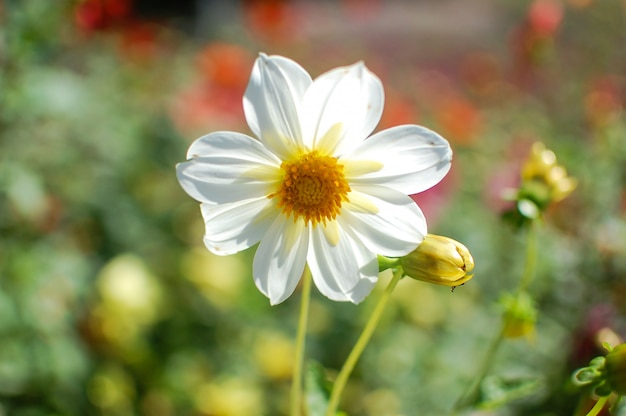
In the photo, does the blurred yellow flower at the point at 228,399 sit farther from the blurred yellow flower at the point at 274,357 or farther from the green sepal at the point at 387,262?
the green sepal at the point at 387,262

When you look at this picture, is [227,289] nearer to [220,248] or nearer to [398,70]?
[220,248]

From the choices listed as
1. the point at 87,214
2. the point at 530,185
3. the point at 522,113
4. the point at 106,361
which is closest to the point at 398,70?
the point at 522,113

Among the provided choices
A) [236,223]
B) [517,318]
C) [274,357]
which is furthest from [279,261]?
[274,357]

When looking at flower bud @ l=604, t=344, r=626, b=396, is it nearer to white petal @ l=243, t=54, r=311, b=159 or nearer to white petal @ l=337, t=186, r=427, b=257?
white petal @ l=337, t=186, r=427, b=257

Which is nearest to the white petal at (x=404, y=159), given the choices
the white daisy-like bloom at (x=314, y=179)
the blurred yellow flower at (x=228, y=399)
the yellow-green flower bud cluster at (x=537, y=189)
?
the white daisy-like bloom at (x=314, y=179)

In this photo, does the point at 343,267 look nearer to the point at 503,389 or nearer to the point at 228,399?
the point at 503,389

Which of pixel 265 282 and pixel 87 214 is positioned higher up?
pixel 265 282
